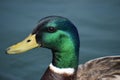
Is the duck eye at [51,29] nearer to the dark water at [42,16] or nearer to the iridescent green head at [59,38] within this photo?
the iridescent green head at [59,38]

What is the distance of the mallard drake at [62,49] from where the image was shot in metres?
2.15

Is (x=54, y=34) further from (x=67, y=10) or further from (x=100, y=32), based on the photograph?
(x=67, y=10)

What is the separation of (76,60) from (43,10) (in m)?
1.72

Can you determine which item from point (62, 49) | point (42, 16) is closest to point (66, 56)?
point (62, 49)

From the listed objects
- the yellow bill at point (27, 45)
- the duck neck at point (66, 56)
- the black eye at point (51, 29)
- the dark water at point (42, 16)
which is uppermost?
the black eye at point (51, 29)

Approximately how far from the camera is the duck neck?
2193 mm

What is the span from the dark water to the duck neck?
33.7 inches

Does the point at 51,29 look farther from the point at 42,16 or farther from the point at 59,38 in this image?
the point at 42,16

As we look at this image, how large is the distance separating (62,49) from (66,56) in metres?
0.05

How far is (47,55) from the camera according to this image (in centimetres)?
333

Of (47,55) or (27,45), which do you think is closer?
(27,45)

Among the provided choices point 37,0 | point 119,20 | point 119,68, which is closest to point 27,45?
point 119,68

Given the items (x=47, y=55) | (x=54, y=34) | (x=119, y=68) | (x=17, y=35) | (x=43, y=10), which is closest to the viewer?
(x=54, y=34)

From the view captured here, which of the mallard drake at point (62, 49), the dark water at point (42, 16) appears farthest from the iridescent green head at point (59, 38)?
the dark water at point (42, 16)
